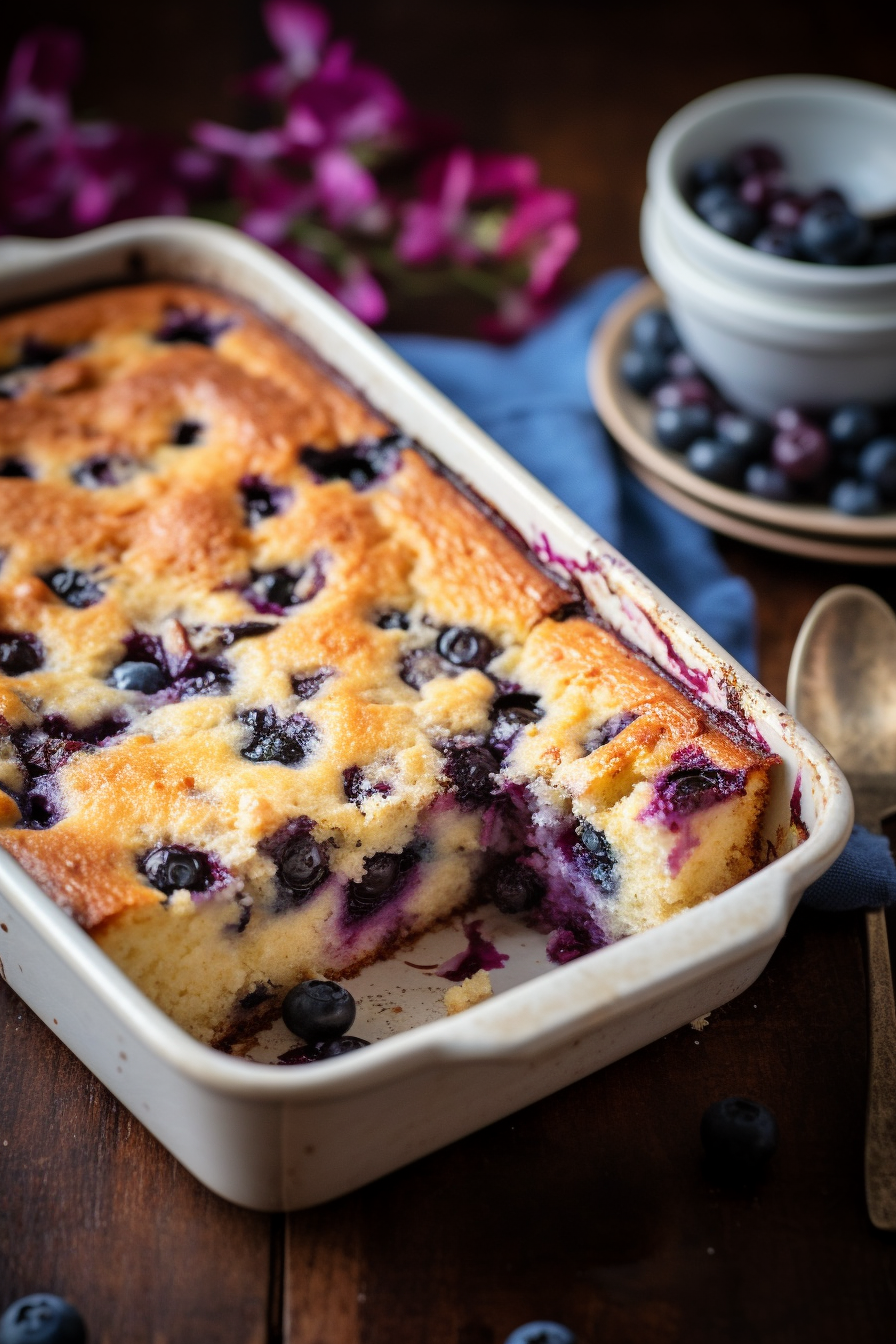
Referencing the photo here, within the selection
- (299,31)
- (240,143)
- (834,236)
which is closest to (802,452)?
(834,236)

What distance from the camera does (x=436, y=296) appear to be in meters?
3.65

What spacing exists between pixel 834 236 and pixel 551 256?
0.91 m

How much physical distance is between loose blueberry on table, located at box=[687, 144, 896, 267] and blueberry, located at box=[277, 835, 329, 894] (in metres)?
1.63

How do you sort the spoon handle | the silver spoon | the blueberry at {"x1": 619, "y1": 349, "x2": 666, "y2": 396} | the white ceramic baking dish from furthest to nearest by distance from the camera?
the blueberry at {"x1": 619, "y1": 349, "x2": 666, "y2": 396} < the silver spoon < the spoon handle < the white ceramic baking dish

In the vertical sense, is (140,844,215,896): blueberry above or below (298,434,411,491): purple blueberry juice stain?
below

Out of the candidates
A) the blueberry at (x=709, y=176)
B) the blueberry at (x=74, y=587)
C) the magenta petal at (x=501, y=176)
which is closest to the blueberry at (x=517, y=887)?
the blueberry at (x=74, y=587)

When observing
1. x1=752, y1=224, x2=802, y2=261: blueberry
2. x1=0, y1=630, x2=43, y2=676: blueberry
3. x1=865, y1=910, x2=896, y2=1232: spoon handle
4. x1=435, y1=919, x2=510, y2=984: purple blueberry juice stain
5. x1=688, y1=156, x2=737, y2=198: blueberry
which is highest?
x1=688, y1=156, x2=737, y2=198: blueberry

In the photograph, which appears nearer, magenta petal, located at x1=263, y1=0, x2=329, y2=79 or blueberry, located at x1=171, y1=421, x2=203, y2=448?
blueberry, located at x1=171, y1=421, x2=203, y2=448

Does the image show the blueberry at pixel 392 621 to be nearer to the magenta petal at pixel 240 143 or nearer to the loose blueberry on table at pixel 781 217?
the loose blueberry on table at pixel 781 217

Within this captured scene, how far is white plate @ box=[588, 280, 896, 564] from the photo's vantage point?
288 centimetres

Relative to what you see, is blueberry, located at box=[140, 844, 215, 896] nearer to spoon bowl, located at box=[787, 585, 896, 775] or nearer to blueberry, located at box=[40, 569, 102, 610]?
blueberry, located at box=[40, 569, 102, 610]

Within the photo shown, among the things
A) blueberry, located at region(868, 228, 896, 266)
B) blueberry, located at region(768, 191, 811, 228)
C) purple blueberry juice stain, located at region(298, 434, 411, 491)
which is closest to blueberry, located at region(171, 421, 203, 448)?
purple blueberry juice stain, located at region(298, 434, 411, 491)

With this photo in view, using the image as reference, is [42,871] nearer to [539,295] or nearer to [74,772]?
[74,772]

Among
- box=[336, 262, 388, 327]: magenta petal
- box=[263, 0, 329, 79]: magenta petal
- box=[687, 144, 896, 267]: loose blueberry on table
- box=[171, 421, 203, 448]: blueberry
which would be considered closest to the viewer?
box=[171, 421, 203, 448]: blueberry
